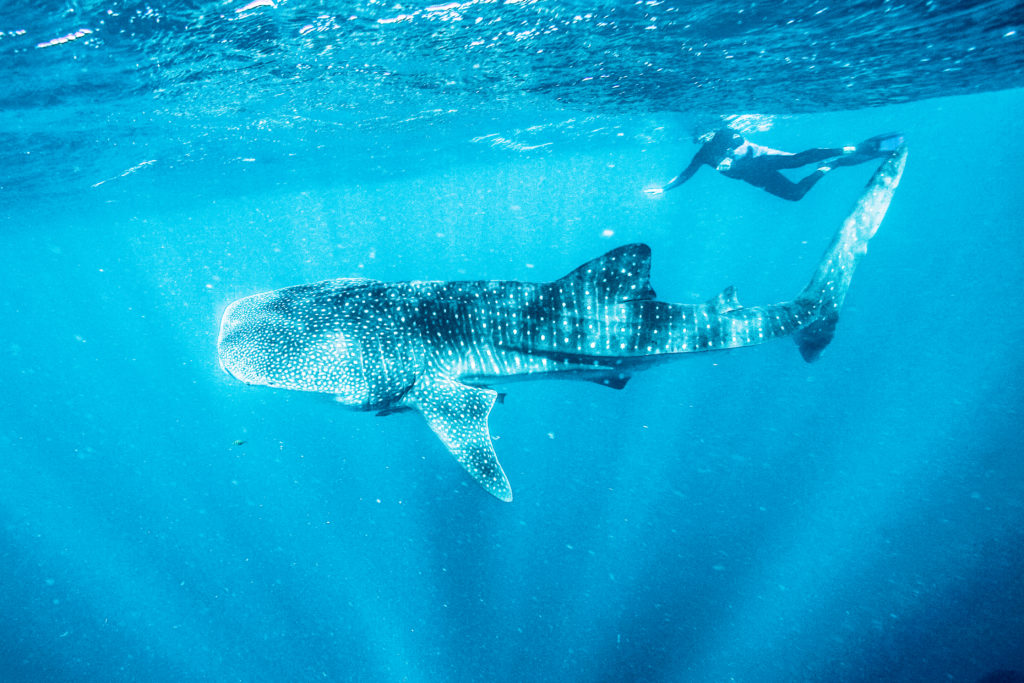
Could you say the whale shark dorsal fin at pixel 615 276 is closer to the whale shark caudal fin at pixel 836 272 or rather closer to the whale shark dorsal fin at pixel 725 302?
the whale shark dorsal fin at pixel 725 302

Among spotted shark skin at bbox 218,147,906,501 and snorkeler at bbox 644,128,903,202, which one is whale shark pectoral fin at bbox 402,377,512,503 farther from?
snorkeler at bbox 644,128,903,202

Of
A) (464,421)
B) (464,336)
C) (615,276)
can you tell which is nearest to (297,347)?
(464,336)

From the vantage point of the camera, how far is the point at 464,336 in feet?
16.6

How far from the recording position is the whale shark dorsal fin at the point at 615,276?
4.95m

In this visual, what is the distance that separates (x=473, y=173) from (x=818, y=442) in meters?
30.2

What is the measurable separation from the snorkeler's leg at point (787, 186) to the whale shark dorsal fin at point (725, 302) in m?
8.16

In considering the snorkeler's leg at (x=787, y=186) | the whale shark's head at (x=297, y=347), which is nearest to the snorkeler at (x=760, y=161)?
the snorkeler's leg at (x=787, y=186)

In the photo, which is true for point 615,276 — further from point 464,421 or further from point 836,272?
point 836,272

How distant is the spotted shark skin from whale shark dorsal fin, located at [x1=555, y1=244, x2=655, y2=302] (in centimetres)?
1

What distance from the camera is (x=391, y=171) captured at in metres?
32.0

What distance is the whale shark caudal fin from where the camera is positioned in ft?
20.1

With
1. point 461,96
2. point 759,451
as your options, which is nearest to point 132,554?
point 461,96

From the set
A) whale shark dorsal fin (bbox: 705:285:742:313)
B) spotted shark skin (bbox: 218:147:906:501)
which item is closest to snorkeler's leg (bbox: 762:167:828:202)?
whale shark dorsal fin (bbox: 705:285:742:313)

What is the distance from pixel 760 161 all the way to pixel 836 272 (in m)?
8.89
